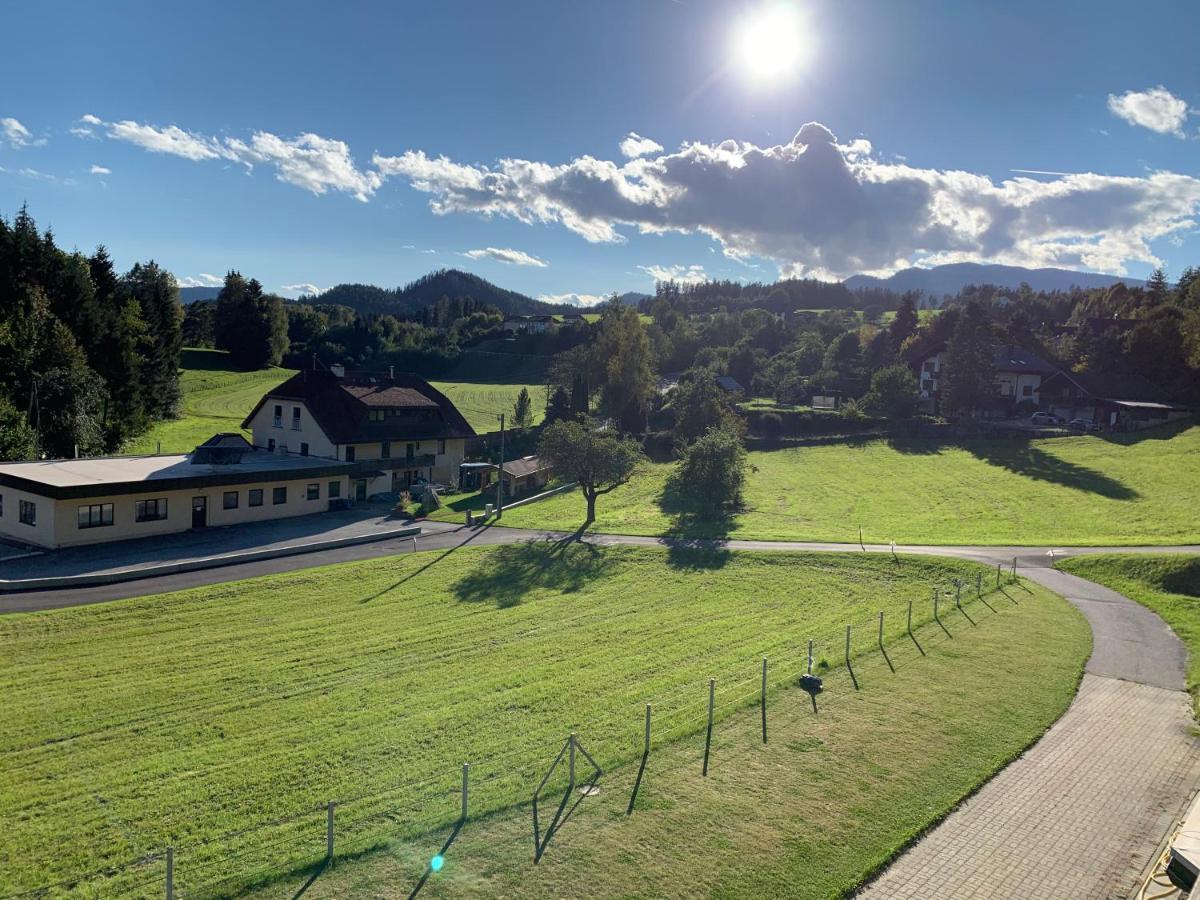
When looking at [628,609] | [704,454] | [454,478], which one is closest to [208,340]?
[454,478]

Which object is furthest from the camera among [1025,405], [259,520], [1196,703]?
[1025,405]

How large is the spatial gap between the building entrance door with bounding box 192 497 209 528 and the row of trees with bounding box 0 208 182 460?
14412 millimetres

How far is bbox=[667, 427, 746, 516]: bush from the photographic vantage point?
51875 mm

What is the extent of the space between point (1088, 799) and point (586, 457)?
36326 millimetres

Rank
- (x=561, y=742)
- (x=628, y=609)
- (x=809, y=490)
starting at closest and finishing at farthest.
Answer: (x=561, y=742)
(x=628, y=609)
(x=809, y=490)

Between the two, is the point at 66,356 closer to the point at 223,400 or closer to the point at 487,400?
the point at 223,400

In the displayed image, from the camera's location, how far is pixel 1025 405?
87938 mm

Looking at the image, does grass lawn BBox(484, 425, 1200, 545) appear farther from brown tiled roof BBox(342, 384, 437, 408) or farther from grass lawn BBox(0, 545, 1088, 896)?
brown tiled roof BBox(342, 384, 437, 408)

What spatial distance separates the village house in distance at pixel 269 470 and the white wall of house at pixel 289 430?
8 centimetres

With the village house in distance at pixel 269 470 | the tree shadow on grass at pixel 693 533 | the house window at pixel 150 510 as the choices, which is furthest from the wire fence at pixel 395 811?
the house window at pixel 150 510

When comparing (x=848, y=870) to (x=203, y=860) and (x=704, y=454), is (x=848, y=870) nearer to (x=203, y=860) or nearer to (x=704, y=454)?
(x=203, y=860)

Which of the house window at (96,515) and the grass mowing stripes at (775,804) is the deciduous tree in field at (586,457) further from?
the grass mowing stripes at (775,804)

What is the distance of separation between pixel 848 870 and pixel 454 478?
51.9 meters

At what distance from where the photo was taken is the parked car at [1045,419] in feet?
266
